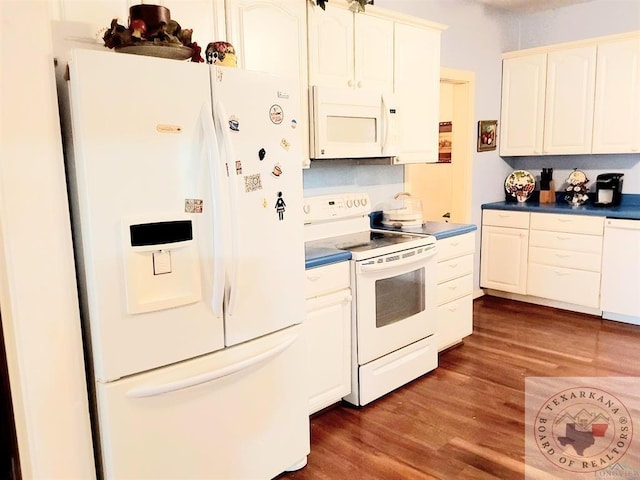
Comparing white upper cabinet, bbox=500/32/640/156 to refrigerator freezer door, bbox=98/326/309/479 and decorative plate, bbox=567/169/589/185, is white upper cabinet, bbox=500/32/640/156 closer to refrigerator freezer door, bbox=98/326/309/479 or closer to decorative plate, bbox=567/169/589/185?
decorative plate, bbox=567/169/589/185

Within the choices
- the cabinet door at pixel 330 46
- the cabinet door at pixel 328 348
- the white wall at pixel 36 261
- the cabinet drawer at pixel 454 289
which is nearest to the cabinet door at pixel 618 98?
the cabinet drawer at pixel 454 289

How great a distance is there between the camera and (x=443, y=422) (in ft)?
8.82

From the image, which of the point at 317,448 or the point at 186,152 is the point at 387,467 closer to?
the point at 317,448

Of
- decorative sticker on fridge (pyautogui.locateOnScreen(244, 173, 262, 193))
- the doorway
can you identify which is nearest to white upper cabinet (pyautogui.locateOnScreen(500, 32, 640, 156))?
the doorway

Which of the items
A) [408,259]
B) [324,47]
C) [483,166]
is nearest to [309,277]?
[408,259]

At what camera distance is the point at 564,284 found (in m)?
4.42

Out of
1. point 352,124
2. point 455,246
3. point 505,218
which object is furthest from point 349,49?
point 505,218

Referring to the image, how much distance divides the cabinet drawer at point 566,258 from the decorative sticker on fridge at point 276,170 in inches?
128

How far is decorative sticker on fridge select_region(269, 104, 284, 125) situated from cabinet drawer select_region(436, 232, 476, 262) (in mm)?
1692

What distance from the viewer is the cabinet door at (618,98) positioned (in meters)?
4.13

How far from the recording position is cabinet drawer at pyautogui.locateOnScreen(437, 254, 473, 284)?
3424 millimetres

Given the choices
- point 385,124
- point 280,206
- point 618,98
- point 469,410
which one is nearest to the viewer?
point 280,206

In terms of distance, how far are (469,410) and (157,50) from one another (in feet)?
7.81

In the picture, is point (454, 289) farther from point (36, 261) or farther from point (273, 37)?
point (36, 261)
